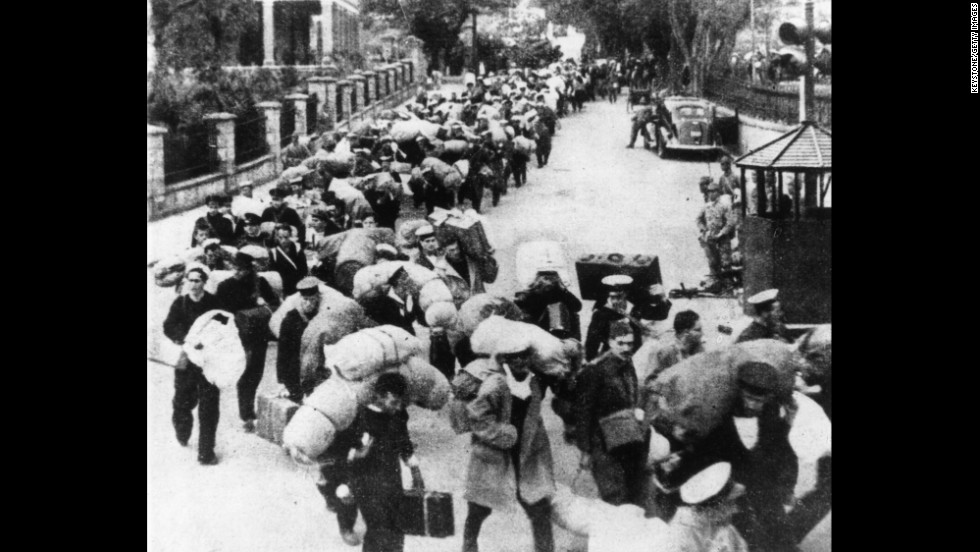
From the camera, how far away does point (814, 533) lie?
6656mm

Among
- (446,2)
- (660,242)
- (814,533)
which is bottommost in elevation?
(814,533)

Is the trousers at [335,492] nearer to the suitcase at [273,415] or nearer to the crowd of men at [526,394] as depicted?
the crowd of men at [526,394]

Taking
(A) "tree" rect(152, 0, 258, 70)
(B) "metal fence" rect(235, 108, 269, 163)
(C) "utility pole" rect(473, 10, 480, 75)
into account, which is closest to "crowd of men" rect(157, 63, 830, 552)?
(A) "tree" rect(152, 0, 258, 70)

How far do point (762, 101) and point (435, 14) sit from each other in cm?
505

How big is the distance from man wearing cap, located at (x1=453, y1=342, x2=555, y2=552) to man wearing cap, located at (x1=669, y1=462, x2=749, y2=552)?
900 mm

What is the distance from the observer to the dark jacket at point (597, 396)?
266 inches

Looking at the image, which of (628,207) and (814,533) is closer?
(814,533)

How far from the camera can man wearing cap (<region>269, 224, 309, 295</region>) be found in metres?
8.91

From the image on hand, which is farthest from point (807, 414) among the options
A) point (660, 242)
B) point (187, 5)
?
point (187, 5)

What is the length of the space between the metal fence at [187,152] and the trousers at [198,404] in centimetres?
457
